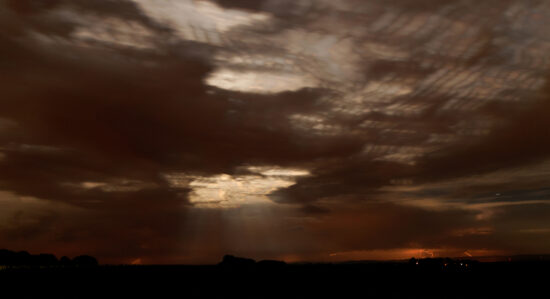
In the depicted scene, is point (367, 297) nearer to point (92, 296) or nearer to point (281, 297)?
point (281, 297)

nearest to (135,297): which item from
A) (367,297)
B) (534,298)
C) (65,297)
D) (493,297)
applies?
(65,297)

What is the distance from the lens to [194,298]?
89.1 meters

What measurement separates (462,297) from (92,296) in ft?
263

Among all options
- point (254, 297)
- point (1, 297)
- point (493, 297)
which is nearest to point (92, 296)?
point (1, 297)

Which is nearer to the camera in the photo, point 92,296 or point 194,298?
point 194,298

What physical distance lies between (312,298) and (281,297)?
22.6 feet

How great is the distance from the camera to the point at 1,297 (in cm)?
8938

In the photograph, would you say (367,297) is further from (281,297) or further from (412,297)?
(281,297)

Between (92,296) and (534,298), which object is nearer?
(534,298)

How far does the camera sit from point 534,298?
88688mm

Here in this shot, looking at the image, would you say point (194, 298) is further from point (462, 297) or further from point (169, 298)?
point (462, 297)

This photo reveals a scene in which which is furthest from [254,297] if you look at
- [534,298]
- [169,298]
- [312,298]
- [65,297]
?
[534,298]

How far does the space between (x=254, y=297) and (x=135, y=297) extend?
26.0 meters

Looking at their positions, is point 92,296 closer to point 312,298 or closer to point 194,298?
point 194,298
